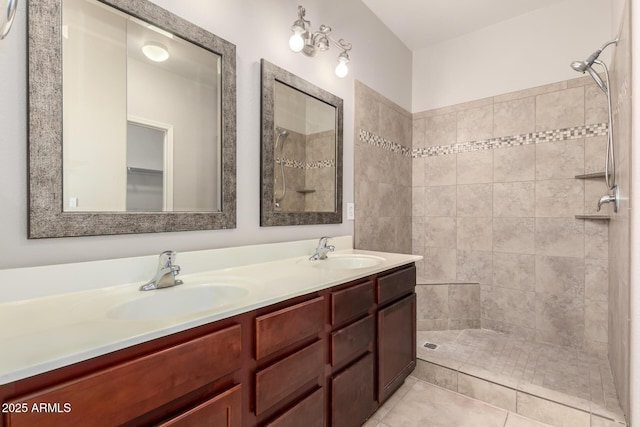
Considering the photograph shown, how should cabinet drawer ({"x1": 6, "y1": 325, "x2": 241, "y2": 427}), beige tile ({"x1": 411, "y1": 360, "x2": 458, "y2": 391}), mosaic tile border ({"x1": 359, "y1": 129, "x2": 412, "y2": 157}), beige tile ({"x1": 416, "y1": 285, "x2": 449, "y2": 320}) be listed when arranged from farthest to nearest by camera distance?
beige tile ({"x1": 416, "y1": 285, "x2": 449, "y2": 320}), mosaic tile border ({"x1": 359, "y1": 129, "x2": 412, "y2": 157}), beige tile ({"x1": 411, "y1": 360, "x2": 458, "y2": 391}), cabinet drawer ({"x1": 6, "y1": 325, "x2": 241, "y2": 427})

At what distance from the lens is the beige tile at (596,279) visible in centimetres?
222

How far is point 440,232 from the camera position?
297 cm

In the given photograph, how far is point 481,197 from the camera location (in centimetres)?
274

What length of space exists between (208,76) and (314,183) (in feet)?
2.87

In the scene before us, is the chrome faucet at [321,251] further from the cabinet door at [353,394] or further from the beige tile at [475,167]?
the beige tile at [475,167]

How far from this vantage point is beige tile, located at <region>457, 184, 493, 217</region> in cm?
271

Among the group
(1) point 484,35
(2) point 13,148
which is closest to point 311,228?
(2) point 13,148

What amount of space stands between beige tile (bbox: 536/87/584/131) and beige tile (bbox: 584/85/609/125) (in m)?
0.03

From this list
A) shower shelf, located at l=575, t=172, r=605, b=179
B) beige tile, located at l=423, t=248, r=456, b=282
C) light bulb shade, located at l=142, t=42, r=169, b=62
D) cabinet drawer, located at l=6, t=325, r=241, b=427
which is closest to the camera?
cabinet drawer, located at l=6, t=325, r=241, b=427

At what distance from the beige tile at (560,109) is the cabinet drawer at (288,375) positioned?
2.52 meters

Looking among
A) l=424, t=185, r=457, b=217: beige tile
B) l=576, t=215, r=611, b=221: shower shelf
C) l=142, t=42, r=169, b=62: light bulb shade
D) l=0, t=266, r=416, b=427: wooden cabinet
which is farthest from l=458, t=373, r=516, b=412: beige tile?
l=142, t=42, r=169, b=62: light bulb shade

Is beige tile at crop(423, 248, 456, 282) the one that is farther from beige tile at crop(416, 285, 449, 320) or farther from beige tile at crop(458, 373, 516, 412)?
beige tile at crop(458, 373, 516, 412)

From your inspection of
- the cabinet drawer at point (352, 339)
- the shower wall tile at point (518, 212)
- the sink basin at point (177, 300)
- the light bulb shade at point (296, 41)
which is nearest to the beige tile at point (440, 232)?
the shower wall tile at point (518, 212)

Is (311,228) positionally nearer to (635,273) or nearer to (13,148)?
(13,148)
